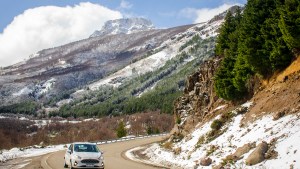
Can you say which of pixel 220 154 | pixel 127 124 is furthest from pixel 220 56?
pixel 127 124

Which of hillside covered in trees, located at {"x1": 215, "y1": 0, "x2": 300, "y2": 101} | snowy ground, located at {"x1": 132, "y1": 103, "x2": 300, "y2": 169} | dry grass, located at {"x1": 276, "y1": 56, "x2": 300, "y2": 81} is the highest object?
hillside covered in trees, located at {"x1": 215, "y1": 0, "x2": 300, "y2": 101}

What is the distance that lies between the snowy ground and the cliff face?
28.6 feet

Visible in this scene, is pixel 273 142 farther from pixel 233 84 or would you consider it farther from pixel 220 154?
pixel 233 84

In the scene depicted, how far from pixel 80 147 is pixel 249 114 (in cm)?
1213

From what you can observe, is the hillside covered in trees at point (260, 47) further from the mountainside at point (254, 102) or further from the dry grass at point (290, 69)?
the dry grass at point (290, 69)

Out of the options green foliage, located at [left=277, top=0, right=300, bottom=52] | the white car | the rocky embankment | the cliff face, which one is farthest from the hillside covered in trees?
the white car

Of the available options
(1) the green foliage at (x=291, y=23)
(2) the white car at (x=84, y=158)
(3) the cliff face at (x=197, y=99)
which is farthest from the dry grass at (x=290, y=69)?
(2) the white car at (x=84, y=158)

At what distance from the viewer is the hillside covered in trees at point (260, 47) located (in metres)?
27.0

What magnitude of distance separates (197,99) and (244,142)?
2252 cm

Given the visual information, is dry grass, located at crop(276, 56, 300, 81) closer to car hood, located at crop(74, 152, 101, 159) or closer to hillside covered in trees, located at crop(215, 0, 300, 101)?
hillside covered in trees, located at crop(215, 0, 300, 101)

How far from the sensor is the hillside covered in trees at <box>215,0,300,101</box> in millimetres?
26953

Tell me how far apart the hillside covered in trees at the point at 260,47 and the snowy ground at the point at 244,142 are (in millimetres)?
4048

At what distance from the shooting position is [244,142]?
77.0 ft

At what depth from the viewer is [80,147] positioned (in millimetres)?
26422
